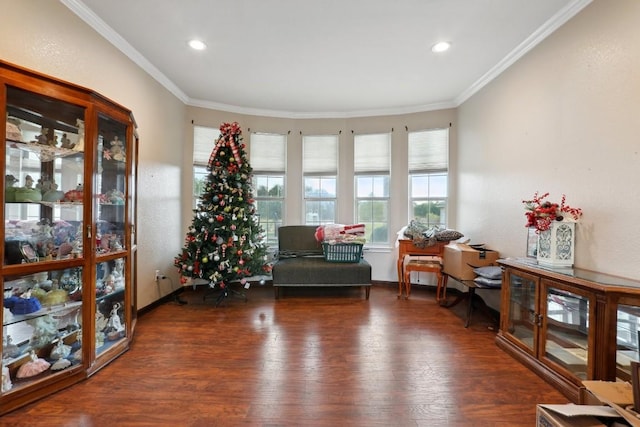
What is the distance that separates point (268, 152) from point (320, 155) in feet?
3.00

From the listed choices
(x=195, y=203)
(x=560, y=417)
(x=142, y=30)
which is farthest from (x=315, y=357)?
(x=142, y=30)

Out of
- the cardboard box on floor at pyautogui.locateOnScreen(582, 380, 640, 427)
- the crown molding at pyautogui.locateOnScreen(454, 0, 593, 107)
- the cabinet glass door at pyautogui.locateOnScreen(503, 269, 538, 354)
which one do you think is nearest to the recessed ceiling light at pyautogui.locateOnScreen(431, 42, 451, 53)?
the crown molding at pyautogui.locateOnScreen(454, 0, 593, 107)

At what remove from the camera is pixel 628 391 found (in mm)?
1437

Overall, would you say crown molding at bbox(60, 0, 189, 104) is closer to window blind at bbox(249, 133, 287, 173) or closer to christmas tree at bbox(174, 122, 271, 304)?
christmas tree at bbox(174, 122, 271, 304)

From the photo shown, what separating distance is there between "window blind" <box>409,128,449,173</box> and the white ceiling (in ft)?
1.87

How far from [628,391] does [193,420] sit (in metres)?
2.40

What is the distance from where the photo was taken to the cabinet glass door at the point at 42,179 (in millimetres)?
1835

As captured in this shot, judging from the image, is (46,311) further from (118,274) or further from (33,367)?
(118,274)

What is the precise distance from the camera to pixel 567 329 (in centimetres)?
202

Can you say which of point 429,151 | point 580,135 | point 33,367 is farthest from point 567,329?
point 33,367

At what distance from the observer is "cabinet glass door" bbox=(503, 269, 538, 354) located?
227 centimetres

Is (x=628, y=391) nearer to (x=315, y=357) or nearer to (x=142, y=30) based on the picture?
(x=315, y=357)

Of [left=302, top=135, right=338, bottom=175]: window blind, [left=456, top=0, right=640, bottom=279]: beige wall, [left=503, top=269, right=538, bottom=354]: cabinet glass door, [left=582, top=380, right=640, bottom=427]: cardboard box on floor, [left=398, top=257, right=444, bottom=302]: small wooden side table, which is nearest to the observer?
[left=582, top=380, right=640, bottom=427]: cardboard box on floor

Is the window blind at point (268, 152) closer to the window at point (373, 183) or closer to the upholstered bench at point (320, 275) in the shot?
the window at point (373, 183)
